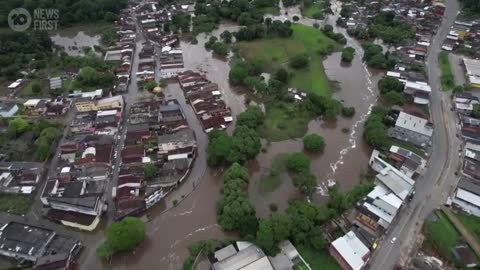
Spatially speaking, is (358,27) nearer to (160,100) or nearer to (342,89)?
(342,89)

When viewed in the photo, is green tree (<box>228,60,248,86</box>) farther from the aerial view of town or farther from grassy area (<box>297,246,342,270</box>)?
grassy area (<box>297,246,342,270</box>)

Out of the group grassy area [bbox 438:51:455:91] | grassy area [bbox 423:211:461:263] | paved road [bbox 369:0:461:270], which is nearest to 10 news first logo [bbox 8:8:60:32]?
paved road [bbox 369:0:461:270]

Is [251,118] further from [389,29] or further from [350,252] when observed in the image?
[389,29]

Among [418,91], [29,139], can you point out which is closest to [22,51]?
[29,139]

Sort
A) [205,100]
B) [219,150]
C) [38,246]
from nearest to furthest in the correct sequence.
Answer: [38,246] < [219,150] < [205,100]

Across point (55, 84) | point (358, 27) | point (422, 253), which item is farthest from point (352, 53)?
point (55, 84)

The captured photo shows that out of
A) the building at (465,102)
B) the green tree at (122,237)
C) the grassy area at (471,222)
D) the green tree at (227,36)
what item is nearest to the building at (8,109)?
the green tree at (122,237)

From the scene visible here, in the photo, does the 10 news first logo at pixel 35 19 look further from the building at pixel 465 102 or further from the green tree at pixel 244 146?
the building at pixel 465 102
